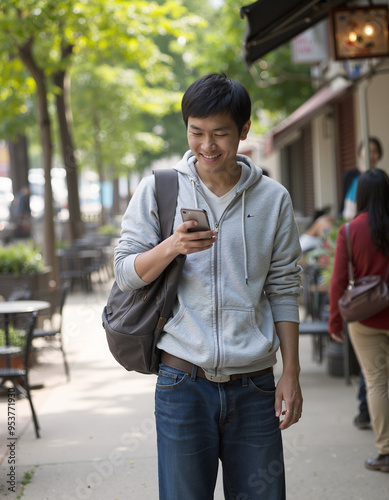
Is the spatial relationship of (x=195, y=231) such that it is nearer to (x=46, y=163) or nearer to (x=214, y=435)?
(x=214, y=435)

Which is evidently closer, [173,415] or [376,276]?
[173,415]

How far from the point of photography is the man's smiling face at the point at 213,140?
2.44 m

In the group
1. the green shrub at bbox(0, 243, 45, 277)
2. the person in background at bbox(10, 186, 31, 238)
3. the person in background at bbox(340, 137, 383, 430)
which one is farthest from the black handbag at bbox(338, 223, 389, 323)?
the person in background at bbox(10, 186, 31, 238)

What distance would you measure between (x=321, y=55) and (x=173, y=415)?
33.3 ft

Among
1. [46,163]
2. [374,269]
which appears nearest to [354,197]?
[374,269]

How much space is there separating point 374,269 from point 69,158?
42.8ft

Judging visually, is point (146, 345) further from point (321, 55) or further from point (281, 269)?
point (321, 55)

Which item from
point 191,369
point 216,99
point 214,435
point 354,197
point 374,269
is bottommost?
point 214,435

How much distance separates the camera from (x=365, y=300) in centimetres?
462

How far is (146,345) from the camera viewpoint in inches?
99.0

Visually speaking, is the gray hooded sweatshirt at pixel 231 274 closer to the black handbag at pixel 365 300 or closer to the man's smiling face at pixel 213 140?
the man's smiling face at pixel 213 140

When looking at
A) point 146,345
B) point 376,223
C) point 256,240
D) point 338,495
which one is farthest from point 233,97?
point 338,495

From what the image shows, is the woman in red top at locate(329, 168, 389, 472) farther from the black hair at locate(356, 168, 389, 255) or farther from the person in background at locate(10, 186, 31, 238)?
the person in background at locate(10, 186, 31, 238)

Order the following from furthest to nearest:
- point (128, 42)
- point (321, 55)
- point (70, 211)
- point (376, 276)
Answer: point (70, 211)
point (128, 42)
point (321, 55)
point (376, 276)
